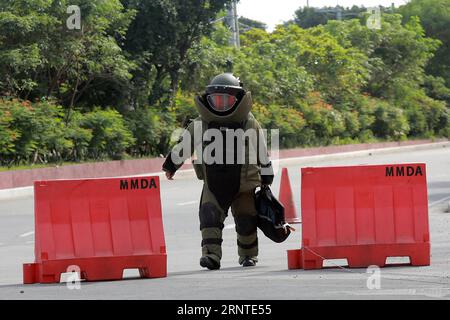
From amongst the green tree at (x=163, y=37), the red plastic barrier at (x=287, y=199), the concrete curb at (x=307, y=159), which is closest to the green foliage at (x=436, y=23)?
the concrete curb at (x=307, y=159)

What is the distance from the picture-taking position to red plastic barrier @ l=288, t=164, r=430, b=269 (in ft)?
36.5

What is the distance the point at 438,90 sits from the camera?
8025 centimetres

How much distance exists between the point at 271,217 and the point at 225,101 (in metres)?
1.14

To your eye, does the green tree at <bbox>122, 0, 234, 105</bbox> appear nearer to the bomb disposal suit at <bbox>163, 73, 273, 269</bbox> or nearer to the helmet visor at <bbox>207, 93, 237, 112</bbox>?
the bomb disposal suit at <bbox>163, 73, 273, 269</bbox>

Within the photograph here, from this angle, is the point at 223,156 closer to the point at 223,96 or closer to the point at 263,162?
the point at 263,162

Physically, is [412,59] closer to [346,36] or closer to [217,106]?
[346,36]

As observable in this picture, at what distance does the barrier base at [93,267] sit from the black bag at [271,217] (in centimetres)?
112

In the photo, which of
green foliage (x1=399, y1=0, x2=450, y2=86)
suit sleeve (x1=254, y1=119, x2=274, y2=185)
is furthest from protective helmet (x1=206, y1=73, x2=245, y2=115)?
green foliage (x1=399, y1=0, x2=450, y2=86)

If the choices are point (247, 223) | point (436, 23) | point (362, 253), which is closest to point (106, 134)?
point (247, 223)

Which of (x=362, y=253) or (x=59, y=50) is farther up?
(x=59, y=50)

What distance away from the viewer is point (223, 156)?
37.2 ft

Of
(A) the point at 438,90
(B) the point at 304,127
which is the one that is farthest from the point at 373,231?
(A) the point at 438,90
